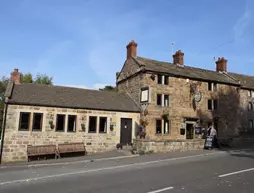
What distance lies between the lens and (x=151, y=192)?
7.31m

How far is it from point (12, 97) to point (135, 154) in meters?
10.7

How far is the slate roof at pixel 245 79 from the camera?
32909 mm

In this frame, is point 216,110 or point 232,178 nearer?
point 232,178

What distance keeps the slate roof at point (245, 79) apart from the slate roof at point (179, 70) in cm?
344

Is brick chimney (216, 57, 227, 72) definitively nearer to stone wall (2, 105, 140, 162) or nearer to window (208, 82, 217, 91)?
window (208, 82, 217, 91)

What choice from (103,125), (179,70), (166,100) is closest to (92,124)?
(103,125)

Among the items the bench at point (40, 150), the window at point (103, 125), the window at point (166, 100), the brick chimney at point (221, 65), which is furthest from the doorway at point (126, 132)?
the brick chimney at point (221, 65)

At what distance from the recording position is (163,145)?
1848cm

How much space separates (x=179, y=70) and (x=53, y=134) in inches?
603

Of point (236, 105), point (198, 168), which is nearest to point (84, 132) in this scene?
point (198, 168)

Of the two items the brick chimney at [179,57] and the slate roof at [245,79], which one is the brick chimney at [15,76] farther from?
the slate roof at [245,79]

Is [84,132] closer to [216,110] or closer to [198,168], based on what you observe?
[198,168]

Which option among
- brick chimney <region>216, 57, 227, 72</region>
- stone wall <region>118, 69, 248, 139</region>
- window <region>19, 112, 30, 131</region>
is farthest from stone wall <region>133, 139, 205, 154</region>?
brick chimney <region>216, 57, 227, 72</region>

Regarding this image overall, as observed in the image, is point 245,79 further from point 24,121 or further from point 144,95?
point 24,121
